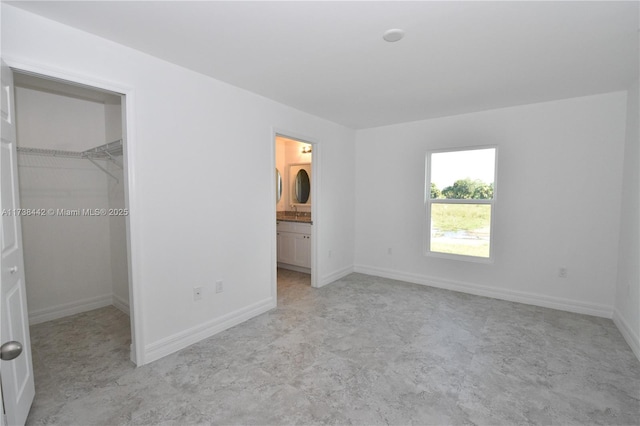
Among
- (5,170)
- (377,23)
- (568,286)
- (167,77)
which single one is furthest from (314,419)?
(568,286)

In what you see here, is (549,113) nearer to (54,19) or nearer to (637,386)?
(637,386)

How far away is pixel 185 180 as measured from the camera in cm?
267

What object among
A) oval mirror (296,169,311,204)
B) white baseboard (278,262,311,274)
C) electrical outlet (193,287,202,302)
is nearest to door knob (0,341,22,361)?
electrical outlet (193,287,202,302)

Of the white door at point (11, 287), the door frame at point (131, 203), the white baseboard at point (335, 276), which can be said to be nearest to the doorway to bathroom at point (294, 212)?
the white baseboard at point (335, 276)

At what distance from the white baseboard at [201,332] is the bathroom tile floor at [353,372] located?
0.07 metres

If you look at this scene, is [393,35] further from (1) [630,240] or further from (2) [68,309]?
(2) [68,309]

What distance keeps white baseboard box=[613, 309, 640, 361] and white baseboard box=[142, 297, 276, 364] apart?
3376mm

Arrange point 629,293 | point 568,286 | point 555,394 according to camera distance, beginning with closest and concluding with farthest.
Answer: point 555,394
point 629,293
point 568,286

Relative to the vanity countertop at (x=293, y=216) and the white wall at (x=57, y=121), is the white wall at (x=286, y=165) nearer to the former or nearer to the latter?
the vanity countertop at (x=293, y=216)

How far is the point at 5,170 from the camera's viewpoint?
5.37ft

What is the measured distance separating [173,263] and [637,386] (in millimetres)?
3620

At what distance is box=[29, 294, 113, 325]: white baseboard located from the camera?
3155 mm

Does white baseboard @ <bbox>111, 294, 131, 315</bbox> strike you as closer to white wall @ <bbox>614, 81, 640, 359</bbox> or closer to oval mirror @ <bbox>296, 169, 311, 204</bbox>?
oval mirror @ <bbox>296, 169, 311, 204</bbox>

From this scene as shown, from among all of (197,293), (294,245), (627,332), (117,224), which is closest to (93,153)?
(117,224)
